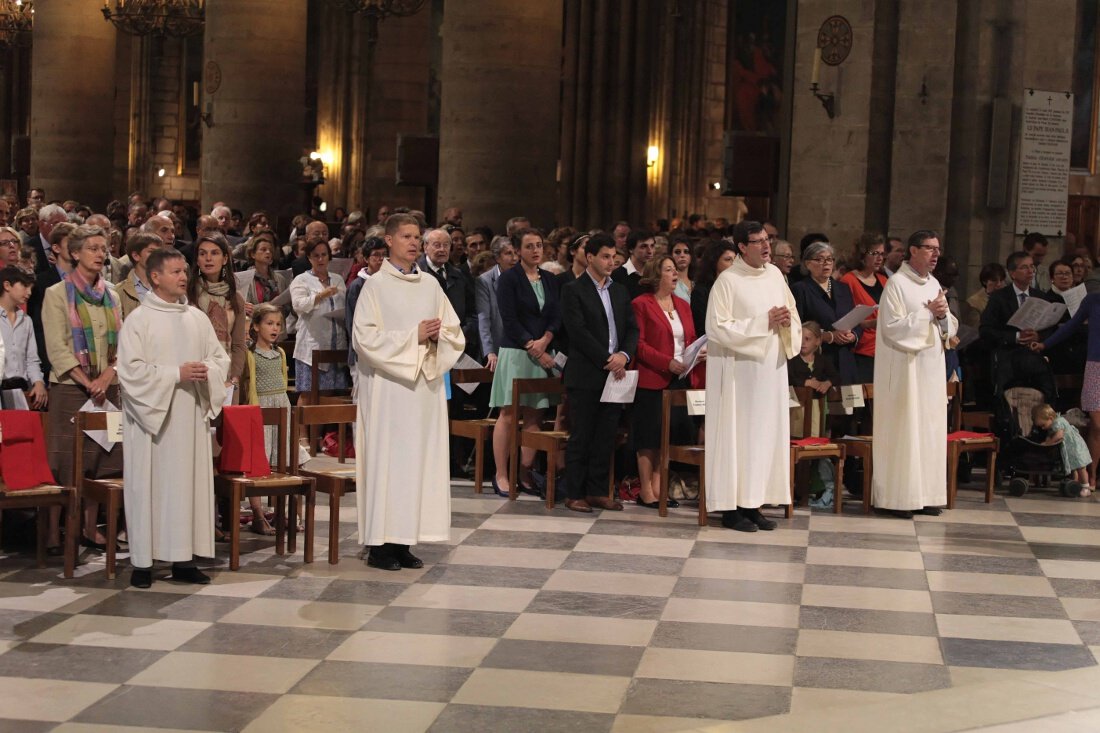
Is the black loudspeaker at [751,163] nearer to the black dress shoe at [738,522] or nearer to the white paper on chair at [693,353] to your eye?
the white paper on chair at [693,353]

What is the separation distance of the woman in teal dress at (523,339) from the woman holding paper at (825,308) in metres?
1.70

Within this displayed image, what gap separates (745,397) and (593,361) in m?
1.03

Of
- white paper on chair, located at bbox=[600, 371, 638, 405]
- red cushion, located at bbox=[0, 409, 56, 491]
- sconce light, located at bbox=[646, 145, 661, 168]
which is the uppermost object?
sconce light, located at bbox=[646, 145, 661, 168]

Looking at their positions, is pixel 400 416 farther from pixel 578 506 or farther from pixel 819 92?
pixel 819 92

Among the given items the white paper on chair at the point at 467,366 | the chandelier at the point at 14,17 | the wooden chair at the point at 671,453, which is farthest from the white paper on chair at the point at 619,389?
the chandelier at the point at 14,17

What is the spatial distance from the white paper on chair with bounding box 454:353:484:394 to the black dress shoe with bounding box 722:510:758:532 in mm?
2645

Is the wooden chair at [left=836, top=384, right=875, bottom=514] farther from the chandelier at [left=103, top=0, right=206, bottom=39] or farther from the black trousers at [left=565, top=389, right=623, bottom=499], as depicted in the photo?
the chandelier at [left=103, top=0, right=206, bottom=39]

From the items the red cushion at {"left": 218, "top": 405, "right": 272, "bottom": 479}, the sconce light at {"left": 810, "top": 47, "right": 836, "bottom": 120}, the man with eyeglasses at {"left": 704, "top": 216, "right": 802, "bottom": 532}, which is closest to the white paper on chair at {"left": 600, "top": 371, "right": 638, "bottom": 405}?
the man with eyeglasses at {"left": 704, "top": 216, "right": 802, "bottom": 532}

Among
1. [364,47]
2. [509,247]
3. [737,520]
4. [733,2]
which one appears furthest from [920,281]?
[364,47]

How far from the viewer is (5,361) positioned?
9070 mm

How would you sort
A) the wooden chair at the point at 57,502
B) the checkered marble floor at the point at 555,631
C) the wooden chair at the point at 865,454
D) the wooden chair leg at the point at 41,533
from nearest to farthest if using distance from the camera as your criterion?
the checkered marble floor at the point at 555,631 → the wooden chair at the point at 57,502 → the wooden chair leg at the point at 41,533 → the wooden chair at the point at 865,454

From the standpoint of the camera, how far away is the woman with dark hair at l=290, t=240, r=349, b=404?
12.9 meters

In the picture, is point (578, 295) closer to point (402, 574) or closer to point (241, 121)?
point (402, 574)

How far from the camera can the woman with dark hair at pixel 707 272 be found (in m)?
11.3
